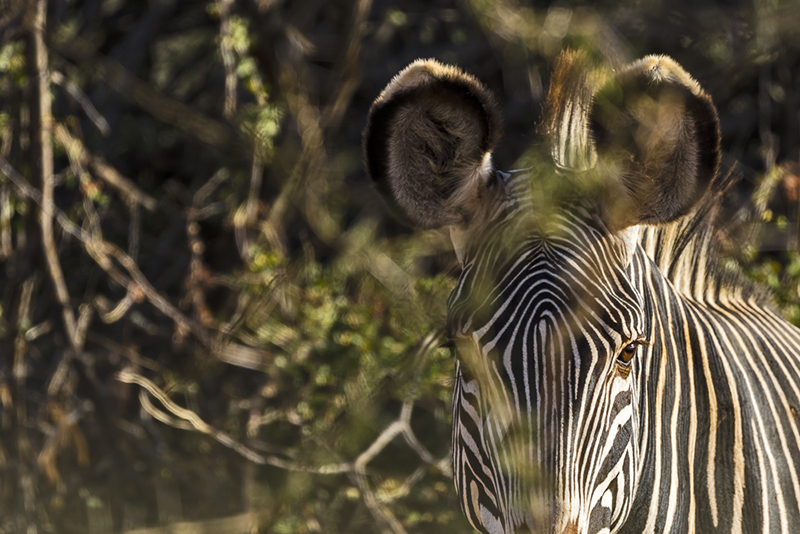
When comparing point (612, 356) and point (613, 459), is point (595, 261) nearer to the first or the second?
point (612, 356)

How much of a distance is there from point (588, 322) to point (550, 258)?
0.17m

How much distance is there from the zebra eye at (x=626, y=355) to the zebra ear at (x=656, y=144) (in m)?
0.32

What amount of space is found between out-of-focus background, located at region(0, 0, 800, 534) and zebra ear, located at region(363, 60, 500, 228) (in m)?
1.72

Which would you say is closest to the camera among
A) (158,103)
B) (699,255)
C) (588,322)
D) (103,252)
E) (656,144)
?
(588,322)

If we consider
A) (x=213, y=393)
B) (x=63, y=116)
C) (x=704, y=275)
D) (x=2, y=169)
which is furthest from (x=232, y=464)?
(x=704, y=275)

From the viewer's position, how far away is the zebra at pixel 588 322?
1.56 metres

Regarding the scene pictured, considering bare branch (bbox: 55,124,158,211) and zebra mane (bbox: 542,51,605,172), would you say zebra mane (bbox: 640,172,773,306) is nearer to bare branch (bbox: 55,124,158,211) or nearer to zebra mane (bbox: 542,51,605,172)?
zebra mane (bbox: 542,51,605,172)

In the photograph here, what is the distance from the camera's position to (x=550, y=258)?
167 centimetres

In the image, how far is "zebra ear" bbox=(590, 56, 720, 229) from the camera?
5.48 feet

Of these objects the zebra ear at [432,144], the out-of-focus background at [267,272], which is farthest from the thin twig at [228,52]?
the zebra ear at [432,144]

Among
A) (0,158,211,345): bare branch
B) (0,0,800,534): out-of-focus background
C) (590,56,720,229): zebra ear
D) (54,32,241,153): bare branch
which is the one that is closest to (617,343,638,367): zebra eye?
(590,56,720,229): zebra ear

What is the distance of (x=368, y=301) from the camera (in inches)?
185

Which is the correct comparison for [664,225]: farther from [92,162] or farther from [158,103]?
[92,162]

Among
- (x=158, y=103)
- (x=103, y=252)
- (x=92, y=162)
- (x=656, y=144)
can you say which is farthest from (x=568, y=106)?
(x=92, y=162)
